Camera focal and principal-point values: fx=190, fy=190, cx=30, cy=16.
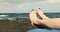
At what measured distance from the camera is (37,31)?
1451 mm

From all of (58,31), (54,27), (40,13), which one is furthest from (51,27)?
(40,13)

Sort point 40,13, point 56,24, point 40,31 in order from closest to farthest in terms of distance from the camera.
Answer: point 40,31 < point 56,24 < point 40,13

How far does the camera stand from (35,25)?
1995 millimetres

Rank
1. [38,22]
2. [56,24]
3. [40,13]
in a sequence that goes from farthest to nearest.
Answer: [40,13]
[38,22]
[56,24]

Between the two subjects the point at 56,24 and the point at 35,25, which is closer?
the point at 56,24

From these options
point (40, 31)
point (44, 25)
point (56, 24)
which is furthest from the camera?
point (44, 25)

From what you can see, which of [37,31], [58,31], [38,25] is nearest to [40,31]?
[37,31]

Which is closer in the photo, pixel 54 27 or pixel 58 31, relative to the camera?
pixel 58 31

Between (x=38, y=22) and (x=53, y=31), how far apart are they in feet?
1.64

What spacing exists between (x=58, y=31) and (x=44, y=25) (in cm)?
35

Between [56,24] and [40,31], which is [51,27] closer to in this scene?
[56,24]

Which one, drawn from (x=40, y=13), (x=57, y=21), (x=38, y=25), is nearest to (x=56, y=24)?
(x=57, y=21)

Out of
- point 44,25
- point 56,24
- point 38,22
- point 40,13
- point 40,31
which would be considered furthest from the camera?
point 40,13

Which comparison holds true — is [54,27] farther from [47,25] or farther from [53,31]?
[53,31]
